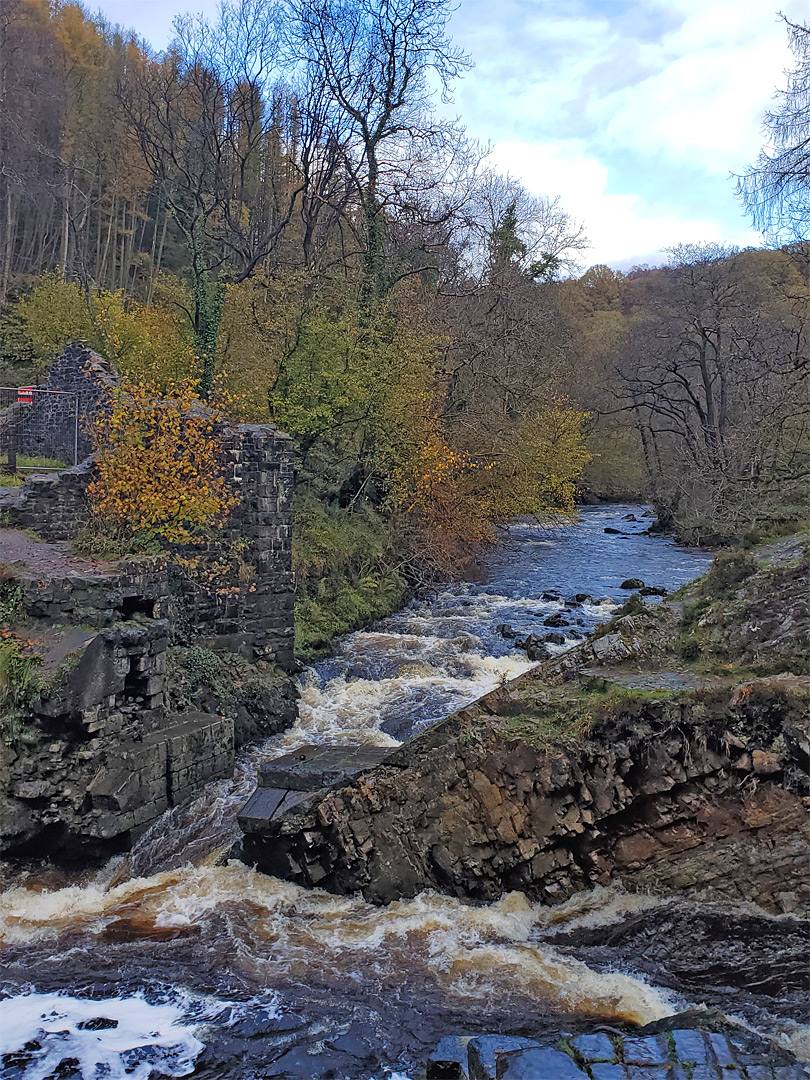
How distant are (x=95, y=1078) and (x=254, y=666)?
26.5 ft

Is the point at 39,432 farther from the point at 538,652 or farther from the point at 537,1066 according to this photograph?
the point at 537,1066

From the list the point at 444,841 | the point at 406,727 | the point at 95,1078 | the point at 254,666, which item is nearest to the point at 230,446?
the point at 254,666

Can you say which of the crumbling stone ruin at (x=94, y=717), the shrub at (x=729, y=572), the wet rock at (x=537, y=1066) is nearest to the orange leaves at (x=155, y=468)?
the crumbling stone ruin at (x=94, y=717)

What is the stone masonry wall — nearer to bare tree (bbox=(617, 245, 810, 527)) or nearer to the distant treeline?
the distant treeline

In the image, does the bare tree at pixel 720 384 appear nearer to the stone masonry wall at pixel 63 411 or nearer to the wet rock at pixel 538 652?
the wet rock at pixel 538 652

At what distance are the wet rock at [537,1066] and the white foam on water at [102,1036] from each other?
2.16m

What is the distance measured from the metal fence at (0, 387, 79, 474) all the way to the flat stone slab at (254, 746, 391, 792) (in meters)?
12.1

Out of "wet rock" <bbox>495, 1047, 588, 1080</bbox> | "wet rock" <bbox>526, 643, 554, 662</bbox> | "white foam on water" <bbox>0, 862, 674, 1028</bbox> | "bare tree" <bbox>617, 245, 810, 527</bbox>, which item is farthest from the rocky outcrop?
"wet rock" <bbox>526, 643, 554, 662</bbox>

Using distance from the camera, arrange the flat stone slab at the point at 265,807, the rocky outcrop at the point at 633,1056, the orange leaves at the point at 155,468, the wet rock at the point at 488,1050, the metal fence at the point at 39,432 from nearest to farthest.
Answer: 1. the rocky outcrop at the point at 633,1056
2. the wet rock at the point at 488,1050
3. the flat stone slab at the point at 265,807
4. the orange leaves at the point at 155,468
5. the metal fence at the point at 39,432

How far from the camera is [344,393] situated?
725 inches

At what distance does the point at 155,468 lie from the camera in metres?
11.9

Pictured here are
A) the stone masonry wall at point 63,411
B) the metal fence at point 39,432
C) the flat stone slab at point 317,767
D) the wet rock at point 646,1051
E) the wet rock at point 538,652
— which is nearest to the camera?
the wet rock at point 646,1051

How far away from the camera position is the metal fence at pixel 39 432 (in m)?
18.2

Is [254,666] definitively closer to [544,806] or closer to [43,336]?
[544,806]
